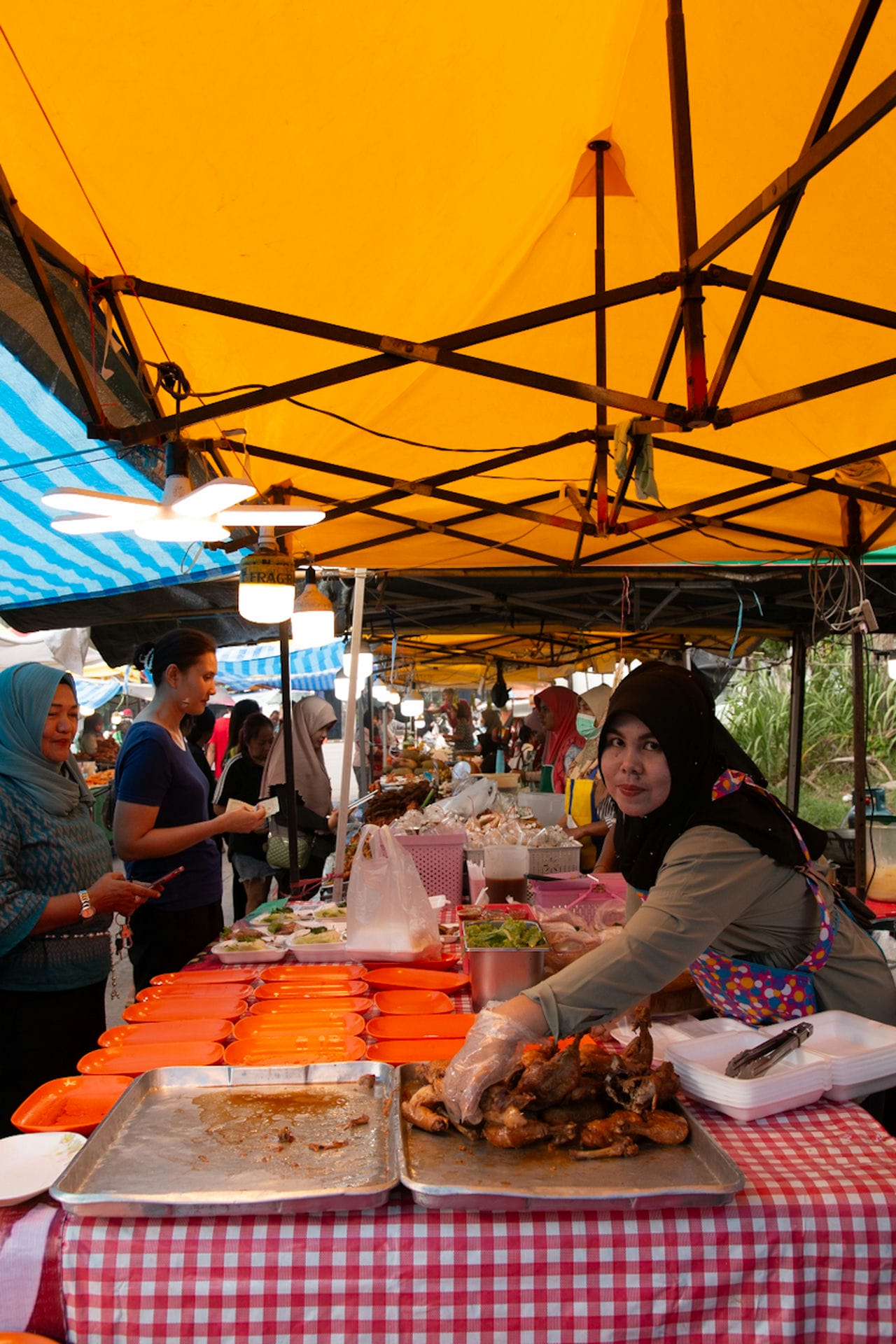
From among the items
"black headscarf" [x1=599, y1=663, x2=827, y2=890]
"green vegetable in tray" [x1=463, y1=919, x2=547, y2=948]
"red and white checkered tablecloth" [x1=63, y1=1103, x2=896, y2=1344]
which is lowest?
"red and white checkered tablecloth" [x1=63, y1=1103, x2=896, y2=1344]

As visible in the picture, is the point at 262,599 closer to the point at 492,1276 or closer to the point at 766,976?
the point at 766,976

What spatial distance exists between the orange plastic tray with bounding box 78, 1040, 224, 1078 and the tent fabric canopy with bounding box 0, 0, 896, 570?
1.94m

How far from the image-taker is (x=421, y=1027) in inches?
102

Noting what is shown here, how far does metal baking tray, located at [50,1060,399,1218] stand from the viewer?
5.14 feet

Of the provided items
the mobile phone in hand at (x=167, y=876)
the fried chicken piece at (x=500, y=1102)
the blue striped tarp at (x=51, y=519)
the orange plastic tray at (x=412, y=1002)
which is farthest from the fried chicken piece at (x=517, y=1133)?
the blue striped tarp at (x=51, y=519)

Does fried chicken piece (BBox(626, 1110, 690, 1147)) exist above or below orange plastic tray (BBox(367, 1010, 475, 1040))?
above

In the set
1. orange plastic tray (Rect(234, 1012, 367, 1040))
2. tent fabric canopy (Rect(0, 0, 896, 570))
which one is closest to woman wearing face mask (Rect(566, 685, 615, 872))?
tent fabric canopy (Rect(0, 0, 896, 570))

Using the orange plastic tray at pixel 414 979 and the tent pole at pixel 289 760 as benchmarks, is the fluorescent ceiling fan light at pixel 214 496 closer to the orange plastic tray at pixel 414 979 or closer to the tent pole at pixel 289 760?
the orange plastic tray at pixel 414 979

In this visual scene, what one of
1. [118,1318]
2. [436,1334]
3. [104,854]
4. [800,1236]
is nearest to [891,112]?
[800,1236]

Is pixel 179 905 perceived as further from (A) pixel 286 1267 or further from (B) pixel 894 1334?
(B) pixel 894 1334

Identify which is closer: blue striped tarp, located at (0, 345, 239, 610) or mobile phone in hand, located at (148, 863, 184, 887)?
blue striped tarp, located at (0, 345, 239, 610)

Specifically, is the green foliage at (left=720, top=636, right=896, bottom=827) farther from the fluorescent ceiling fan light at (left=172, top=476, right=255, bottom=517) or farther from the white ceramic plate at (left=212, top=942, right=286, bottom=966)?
the fluorescent ceiling fan light at (left=172, top=476, right=255, bottom=517)

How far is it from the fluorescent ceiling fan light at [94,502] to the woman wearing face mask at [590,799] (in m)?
3.25

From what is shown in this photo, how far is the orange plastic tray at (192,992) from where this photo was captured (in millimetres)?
2926
